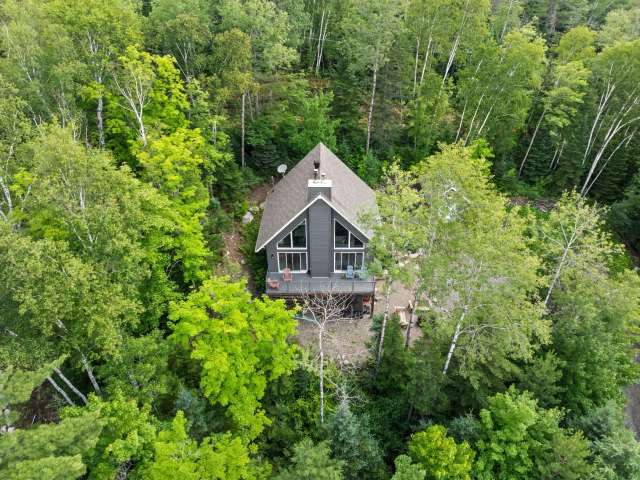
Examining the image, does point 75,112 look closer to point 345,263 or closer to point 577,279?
point 345,263

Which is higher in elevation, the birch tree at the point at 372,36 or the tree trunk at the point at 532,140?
the birch tree at the point at 372,36

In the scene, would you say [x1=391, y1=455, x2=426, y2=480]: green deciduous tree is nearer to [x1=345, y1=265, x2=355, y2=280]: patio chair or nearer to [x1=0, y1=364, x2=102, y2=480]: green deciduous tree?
[x1=0, y1=364, x2=102, y2=480]: green deciduous tree

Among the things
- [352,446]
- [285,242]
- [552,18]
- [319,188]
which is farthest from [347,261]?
[552,18]

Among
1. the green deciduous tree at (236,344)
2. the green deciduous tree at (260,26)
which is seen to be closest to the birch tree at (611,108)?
the green deciduous tree at (260,26)

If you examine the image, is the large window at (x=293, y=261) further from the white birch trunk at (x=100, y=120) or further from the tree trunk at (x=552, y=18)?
the tree trunk at (x=552, y=18)

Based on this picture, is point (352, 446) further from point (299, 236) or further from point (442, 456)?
point (299, 236)

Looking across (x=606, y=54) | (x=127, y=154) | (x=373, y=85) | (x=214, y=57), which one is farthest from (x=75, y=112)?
(x=606, y=54)
